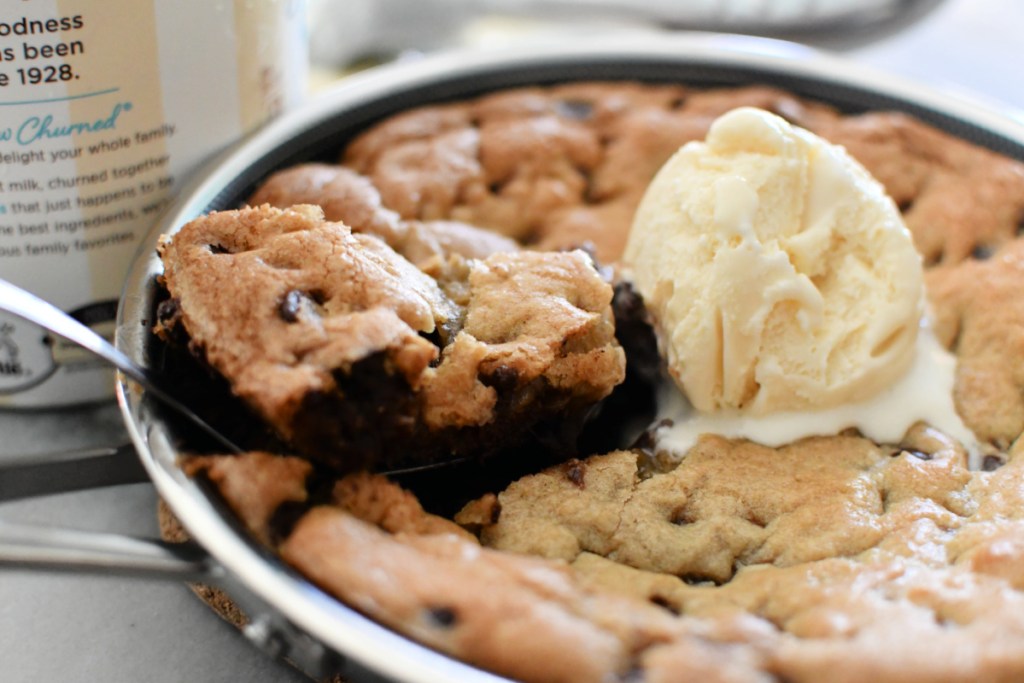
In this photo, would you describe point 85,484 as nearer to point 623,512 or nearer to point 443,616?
point 443,616

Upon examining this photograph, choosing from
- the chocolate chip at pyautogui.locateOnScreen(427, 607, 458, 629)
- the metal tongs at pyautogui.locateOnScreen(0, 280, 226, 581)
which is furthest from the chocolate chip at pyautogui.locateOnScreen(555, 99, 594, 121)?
the chocolate chip at pyautogui.locateOnScreen(427, 607, 458, 629)

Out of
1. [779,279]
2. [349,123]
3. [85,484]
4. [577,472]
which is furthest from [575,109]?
[85,484]

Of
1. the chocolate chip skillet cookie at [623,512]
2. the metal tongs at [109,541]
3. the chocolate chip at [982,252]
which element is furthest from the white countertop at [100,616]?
the chocolate chip at [982,252]

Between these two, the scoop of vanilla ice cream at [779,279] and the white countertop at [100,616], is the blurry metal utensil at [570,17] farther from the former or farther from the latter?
the scoop of vanilla ice cream at [779,279]

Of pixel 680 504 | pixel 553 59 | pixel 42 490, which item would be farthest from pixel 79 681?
pixel 553 59

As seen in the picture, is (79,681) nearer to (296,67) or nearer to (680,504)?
(680,504)

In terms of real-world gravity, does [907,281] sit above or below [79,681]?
above
